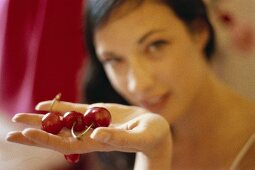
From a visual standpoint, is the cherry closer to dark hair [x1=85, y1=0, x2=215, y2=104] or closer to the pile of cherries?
the pile of cherries

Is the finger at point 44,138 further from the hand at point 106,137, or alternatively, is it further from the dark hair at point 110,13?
the dark hair at point 110,13

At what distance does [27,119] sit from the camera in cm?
56

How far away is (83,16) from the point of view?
28.9 inches

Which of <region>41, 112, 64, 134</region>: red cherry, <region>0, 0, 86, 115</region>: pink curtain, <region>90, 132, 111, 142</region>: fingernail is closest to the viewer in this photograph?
<region>90, 132, 111, 142</region>: fingernail

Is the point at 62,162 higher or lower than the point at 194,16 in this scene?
lower

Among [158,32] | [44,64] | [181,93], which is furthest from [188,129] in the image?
[44,64]

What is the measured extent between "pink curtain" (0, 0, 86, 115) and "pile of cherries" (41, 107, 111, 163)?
9.1 inches

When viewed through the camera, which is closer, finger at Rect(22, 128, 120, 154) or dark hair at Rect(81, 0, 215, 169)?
finger at Rect(22, 128, 120, 154)

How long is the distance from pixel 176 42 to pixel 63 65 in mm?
234

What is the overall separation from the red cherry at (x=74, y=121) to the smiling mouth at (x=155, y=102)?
167 millimetres

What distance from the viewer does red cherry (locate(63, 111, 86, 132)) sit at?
0.54 metres

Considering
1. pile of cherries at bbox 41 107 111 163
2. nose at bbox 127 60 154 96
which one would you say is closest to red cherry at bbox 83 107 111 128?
pile of cherries at bbox 41 107 111 163

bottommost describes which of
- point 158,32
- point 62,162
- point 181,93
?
point 62,162

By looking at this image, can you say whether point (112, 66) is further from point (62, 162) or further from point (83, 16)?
point (62, 162)
